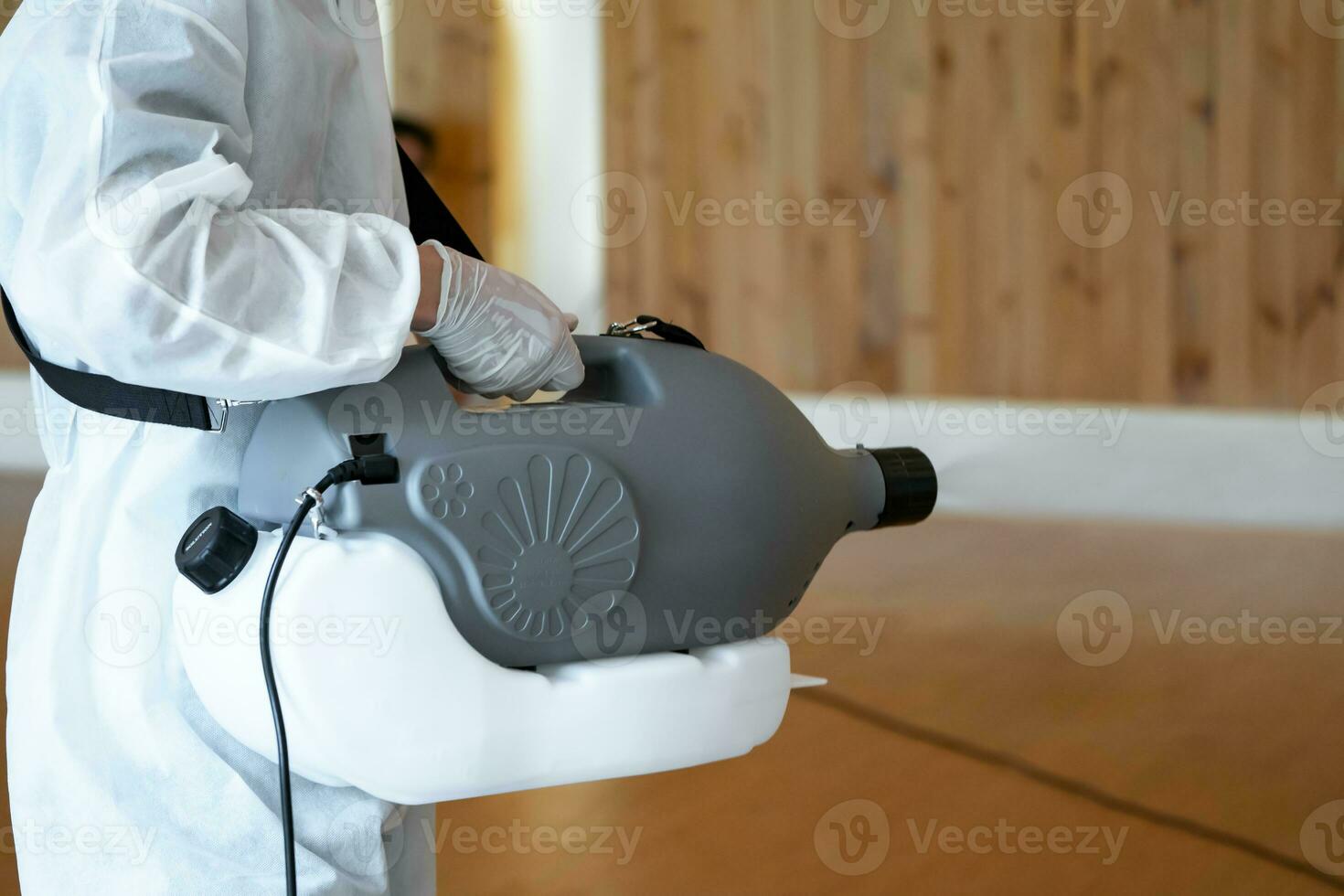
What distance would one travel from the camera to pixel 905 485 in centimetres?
81

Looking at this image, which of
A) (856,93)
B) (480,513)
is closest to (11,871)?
(480,513)

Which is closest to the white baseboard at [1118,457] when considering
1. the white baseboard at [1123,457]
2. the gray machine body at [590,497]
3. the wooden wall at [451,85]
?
the white baseboard at [1123,457]

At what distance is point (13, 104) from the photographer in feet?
2.07

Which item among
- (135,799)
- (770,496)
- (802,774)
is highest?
(770,496)

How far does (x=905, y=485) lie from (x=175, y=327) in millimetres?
484

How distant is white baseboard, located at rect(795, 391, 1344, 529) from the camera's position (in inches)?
140

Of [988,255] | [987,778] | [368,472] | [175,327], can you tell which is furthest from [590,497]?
[988,255]

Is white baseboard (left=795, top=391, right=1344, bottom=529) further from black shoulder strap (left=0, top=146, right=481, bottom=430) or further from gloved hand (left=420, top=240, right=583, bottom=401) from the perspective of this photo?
black shoulder strap (left=0, top=146, right=481, bottom=430)

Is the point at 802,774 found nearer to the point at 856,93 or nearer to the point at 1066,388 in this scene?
the point at 1066,388

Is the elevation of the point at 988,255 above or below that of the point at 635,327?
below

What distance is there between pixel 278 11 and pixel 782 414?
40 centimetres

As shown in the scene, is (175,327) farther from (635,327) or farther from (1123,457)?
(1123,457)

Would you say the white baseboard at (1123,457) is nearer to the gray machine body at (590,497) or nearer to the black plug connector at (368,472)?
the gray machine body at (590,497)

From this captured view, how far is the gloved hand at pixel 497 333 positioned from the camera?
0.69 m
